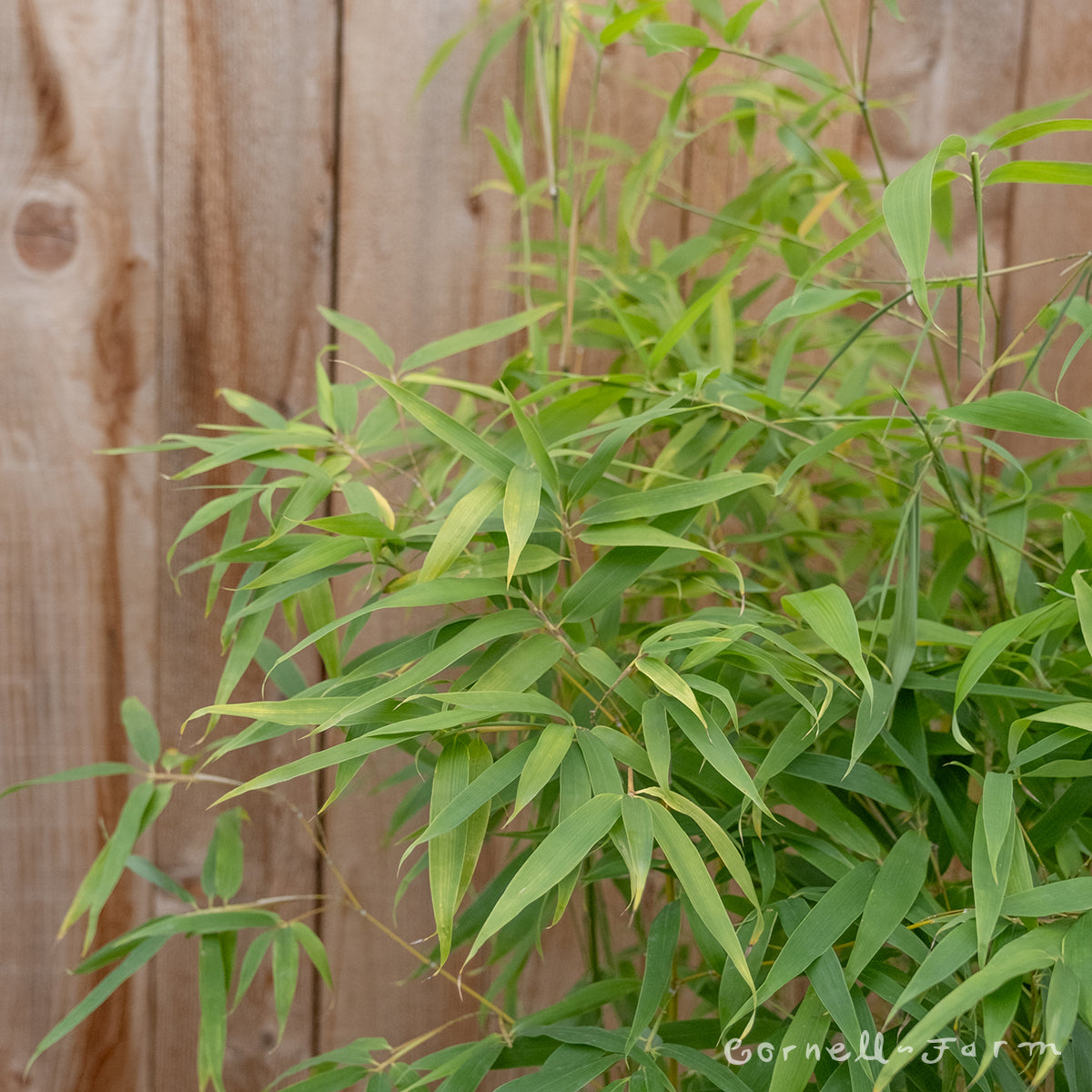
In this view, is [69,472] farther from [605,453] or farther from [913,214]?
[913,214]

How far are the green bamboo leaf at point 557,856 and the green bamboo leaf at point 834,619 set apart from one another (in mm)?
128

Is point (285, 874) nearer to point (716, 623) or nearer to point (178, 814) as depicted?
point (178, 814)

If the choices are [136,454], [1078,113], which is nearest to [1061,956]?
[136,454]

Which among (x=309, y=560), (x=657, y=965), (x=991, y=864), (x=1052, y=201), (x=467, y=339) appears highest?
(x=1052, y=201)

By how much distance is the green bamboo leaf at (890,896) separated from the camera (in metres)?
0.44

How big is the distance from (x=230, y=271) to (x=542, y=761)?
71 cm

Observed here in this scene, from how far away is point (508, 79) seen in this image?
93cm

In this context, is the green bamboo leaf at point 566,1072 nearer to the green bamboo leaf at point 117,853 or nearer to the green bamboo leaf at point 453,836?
the green bamboo leaf at point 453,836

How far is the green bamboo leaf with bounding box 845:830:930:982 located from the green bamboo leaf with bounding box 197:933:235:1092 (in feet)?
1.31

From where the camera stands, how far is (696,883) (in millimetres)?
410

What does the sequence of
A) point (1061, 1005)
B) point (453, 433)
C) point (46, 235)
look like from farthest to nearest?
point (46, 235) < point (453, 433) < point (1061, 1005)

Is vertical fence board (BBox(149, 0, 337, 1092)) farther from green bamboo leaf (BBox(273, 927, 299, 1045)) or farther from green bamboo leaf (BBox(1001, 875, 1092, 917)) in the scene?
green bamboo leaf (BBox(1001, 875, 1092, 917))

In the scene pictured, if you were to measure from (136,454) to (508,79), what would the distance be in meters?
0.55

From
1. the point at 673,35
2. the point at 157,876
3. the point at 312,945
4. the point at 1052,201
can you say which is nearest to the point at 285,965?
the point at 312,945
